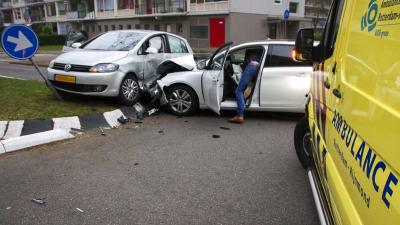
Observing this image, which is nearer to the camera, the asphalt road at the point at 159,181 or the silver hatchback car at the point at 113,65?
the asphalt road at the point at 159,181

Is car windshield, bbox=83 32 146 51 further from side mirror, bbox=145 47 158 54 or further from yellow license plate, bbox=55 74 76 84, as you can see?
yellow license plate, bbox=55 74 76 84

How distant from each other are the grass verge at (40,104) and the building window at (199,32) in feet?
90.0

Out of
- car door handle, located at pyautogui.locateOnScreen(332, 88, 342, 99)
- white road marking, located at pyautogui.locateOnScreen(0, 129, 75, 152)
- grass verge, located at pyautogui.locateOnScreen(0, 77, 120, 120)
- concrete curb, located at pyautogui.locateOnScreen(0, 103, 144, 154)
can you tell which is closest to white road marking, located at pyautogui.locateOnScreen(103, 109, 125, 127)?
concrete curb, located at pyautogui.locateOnScreen(0, 103, 144, 154)

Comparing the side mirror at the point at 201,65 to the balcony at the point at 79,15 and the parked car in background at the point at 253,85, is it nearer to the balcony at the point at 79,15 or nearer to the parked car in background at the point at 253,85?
the parked car in background at the point at 253,85

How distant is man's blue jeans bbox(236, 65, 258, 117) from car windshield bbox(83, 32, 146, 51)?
2.65 metres

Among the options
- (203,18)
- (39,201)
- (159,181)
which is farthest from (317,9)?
(39,201)

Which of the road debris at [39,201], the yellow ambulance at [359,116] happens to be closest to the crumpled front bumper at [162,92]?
the road debris at [39,201]

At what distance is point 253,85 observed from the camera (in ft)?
21.9

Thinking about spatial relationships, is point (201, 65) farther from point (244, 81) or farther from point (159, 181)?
point (159, 181)

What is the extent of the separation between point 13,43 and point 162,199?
4.31m

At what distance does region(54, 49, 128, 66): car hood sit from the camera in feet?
23.0

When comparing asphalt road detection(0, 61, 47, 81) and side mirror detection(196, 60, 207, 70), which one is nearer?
side mirror detection(196, 60, 207, 70)

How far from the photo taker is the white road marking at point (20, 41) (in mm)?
6111

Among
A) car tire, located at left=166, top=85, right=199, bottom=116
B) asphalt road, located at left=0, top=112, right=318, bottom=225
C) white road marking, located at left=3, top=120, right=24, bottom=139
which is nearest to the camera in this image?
asphalt road, located at left=0, top=112, right=318, bottom=225
